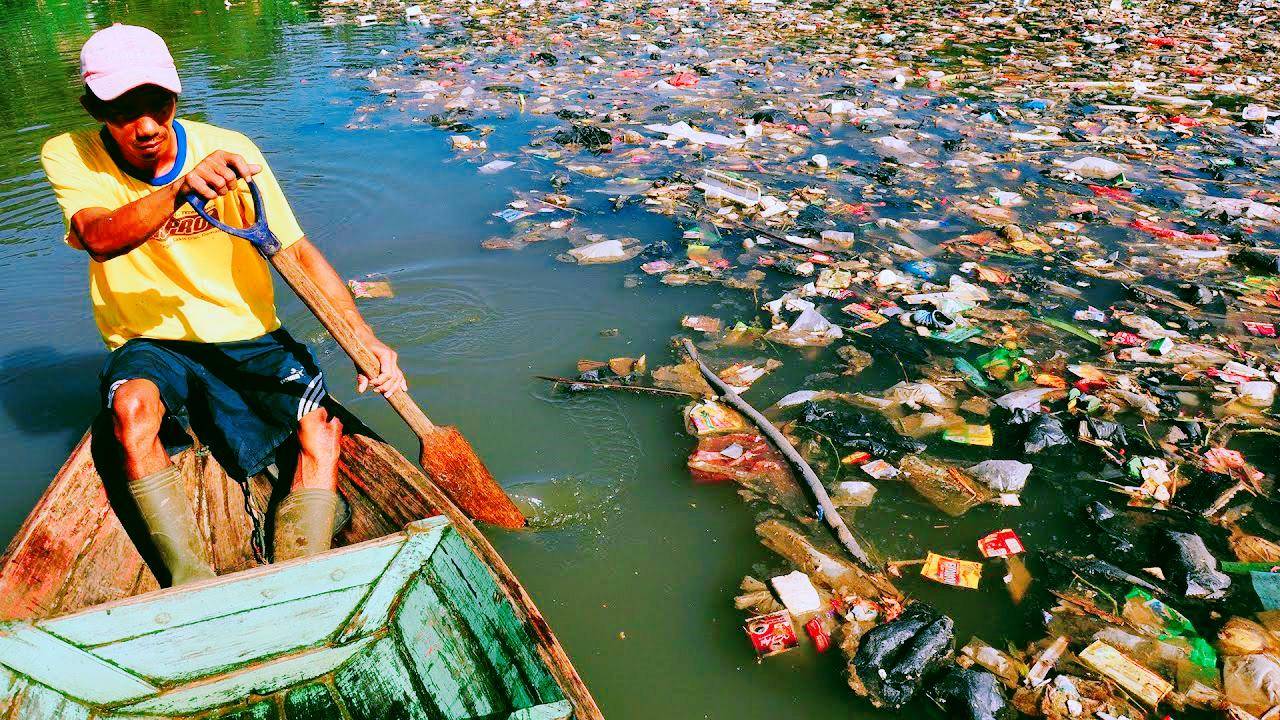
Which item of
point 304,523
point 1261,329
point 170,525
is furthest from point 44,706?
point 1261,329

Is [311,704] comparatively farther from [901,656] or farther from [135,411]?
[901,656]

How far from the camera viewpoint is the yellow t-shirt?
7.37 feet

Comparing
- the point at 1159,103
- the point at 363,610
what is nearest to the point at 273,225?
the point at 363,610

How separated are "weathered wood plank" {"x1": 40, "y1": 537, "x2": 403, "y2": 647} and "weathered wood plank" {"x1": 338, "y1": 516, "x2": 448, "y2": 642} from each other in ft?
0.10

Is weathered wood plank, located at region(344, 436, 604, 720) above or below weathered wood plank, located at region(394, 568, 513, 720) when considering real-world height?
above

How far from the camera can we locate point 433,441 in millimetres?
2729

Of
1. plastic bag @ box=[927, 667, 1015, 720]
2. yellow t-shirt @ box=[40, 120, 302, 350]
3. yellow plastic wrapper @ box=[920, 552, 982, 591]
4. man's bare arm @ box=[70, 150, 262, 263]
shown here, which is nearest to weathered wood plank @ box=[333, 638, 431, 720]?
yellow t-shirt @ box=[40, 120, 302, 350]

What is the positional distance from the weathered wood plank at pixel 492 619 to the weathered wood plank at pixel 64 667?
835mm

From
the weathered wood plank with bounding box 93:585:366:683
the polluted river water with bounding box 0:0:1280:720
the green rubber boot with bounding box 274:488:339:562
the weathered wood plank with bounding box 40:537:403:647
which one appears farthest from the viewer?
the polluted river water with bounding box 0:0:1280:720

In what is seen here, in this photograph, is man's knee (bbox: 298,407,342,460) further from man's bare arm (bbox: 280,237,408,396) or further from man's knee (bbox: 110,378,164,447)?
man's knee (bbox: 110,378,164,447)

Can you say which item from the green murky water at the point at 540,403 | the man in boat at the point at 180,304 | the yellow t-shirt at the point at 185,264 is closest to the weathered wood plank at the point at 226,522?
the man in boat at the point at 180,304

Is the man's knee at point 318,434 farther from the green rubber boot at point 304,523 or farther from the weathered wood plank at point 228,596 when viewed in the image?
the weathered wood plank at point 228,596

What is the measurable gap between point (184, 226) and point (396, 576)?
4.24ft

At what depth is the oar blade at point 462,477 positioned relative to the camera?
2.74 metres
